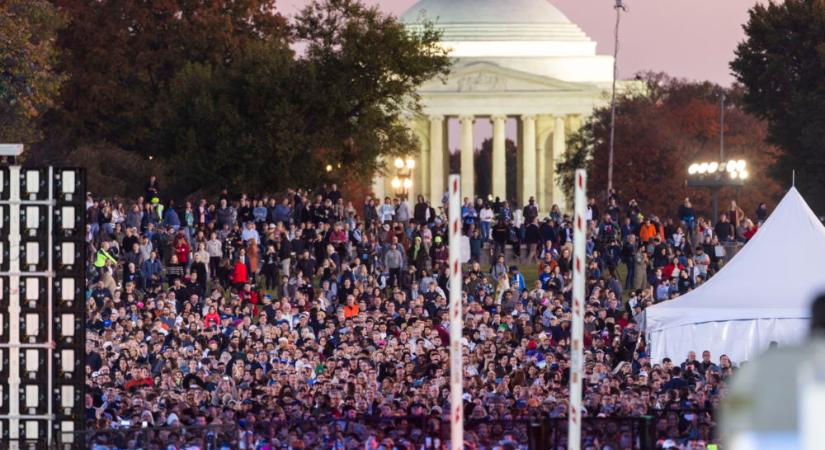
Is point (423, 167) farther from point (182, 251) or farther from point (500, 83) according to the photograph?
point (182, 251)

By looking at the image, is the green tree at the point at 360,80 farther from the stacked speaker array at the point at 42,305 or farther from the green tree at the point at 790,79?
the stacked speaker array at the point at 42,305

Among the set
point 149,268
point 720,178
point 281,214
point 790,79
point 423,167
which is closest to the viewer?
point 149,268

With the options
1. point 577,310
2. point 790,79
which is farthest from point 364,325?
point 790,79

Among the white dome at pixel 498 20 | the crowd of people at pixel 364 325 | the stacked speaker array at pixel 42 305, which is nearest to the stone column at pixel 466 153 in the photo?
the white dome at pixel 498 20

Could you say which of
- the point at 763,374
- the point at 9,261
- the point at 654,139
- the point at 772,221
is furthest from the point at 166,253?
the point at 654,139

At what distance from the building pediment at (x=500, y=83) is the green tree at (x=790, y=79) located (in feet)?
178

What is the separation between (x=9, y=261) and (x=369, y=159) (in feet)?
175

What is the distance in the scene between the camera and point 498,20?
494ft

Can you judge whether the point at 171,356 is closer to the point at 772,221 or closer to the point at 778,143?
the point at 772,221

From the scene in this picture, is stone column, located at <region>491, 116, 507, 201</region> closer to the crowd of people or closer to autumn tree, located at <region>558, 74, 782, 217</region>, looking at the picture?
autumn tree, located at <region>558, 74, 782, 217</region>

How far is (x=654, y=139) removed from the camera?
328 feet

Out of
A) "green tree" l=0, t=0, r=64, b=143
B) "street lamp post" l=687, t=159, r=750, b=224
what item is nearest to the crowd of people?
"green tree" l=0, t=0, r=64, b=143

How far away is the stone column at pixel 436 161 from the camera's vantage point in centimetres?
13788

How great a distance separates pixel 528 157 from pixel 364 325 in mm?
104299
